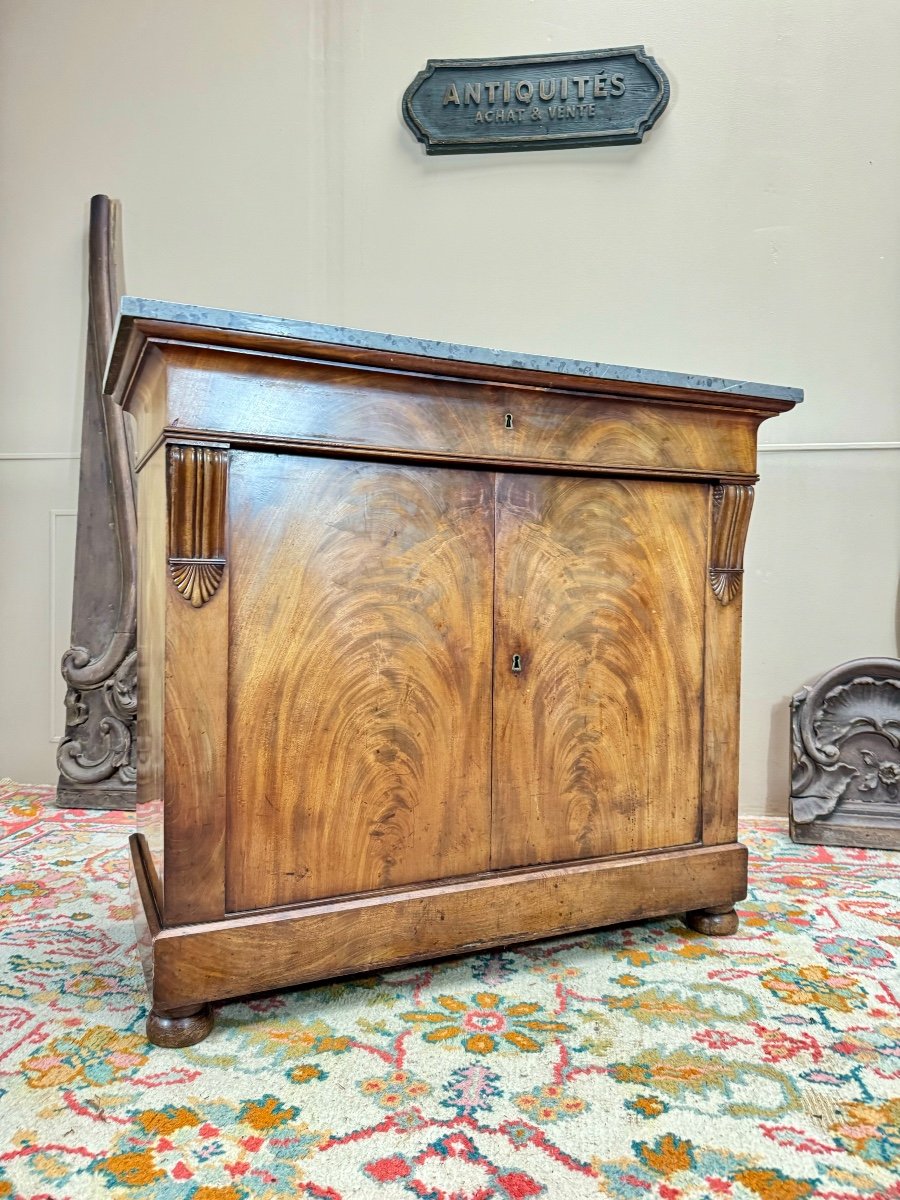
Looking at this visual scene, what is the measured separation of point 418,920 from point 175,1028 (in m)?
0.42

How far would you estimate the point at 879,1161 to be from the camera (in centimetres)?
104

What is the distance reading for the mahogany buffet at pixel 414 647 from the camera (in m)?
1.32

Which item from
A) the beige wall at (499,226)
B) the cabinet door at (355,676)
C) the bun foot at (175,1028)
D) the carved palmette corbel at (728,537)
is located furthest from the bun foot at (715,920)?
the beige wall at (499,226)

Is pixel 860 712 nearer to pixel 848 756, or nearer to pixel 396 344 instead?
pixel 848 756

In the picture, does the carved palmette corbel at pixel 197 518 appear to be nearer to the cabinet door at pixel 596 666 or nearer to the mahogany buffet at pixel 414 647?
the mahogany buffet at pixel 414 647

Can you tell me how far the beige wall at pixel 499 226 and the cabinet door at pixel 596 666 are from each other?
1.24 m

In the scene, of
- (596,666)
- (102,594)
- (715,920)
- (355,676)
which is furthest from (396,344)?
(102,594)

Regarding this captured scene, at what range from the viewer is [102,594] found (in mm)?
2848

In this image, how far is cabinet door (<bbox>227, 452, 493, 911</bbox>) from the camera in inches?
53.7

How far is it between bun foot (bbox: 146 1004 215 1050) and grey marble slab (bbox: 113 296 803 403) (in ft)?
3.46

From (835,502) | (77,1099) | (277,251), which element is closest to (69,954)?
(77,1099)

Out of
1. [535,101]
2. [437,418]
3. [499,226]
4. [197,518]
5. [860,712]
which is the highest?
[535,101]

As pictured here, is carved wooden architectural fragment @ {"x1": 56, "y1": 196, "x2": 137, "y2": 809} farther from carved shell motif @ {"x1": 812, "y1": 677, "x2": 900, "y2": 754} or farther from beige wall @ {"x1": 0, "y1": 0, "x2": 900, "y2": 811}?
carved shell motif @ {"x1": 812, "y1": 677, "x2": 900, "y2": 754}

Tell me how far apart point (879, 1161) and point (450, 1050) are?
0.59 m
